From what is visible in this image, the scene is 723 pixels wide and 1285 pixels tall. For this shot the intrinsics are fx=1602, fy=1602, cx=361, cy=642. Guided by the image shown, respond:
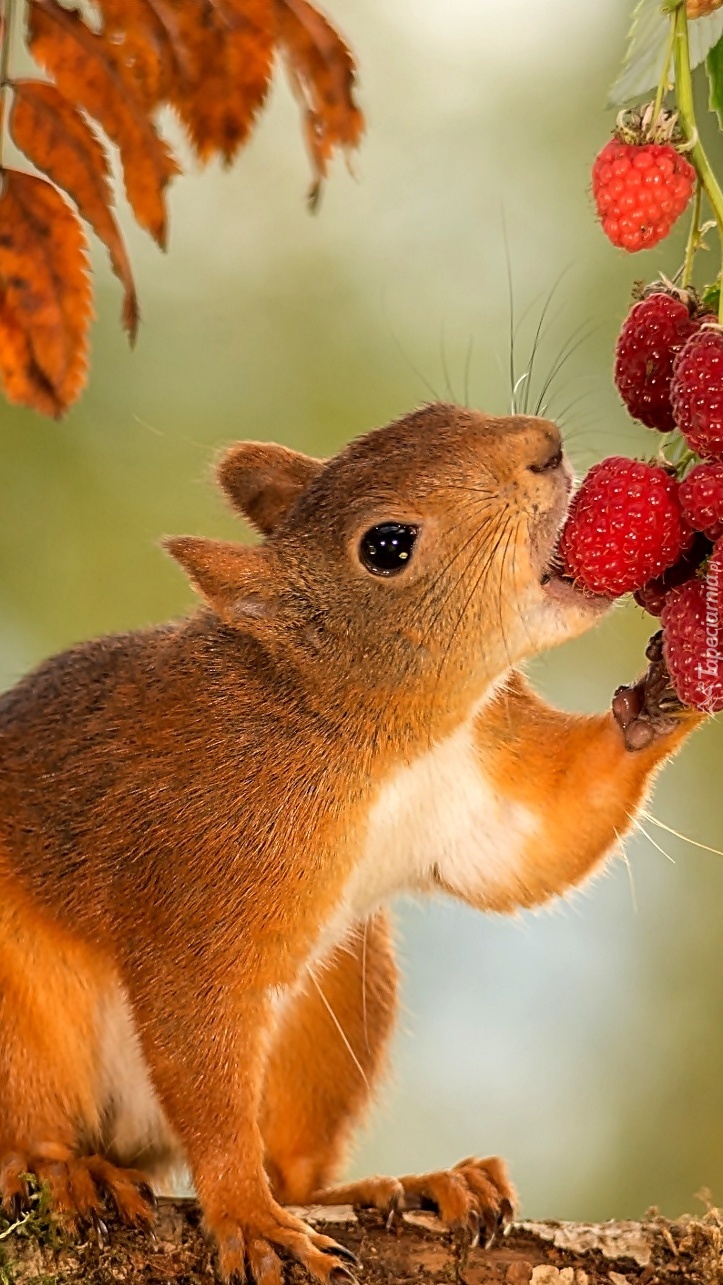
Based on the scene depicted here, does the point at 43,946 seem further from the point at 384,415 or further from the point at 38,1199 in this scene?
the point at 384,415

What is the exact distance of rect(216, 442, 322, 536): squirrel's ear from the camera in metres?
2.12

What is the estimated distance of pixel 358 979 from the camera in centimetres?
227

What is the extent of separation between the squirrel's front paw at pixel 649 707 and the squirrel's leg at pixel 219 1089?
0.56 m

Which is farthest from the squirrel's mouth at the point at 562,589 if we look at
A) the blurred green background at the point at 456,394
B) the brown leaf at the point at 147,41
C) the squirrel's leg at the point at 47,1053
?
the blurred green background at the point at 456,394

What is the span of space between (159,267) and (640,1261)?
3.04m

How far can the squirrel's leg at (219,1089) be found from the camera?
185 centimetres

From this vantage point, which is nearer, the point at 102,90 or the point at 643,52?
the point at 643,52

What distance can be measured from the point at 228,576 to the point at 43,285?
486 millimetres

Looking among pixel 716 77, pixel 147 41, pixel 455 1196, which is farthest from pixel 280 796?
pixel 716 77

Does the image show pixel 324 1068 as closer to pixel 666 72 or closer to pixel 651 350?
pixel 651 350

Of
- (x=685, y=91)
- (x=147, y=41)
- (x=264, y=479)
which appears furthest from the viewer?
(x=264, y=479)

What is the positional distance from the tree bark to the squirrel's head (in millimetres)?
656

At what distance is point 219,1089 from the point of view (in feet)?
6.18

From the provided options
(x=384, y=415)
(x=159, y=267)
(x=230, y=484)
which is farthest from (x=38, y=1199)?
(x=159, y=267)
